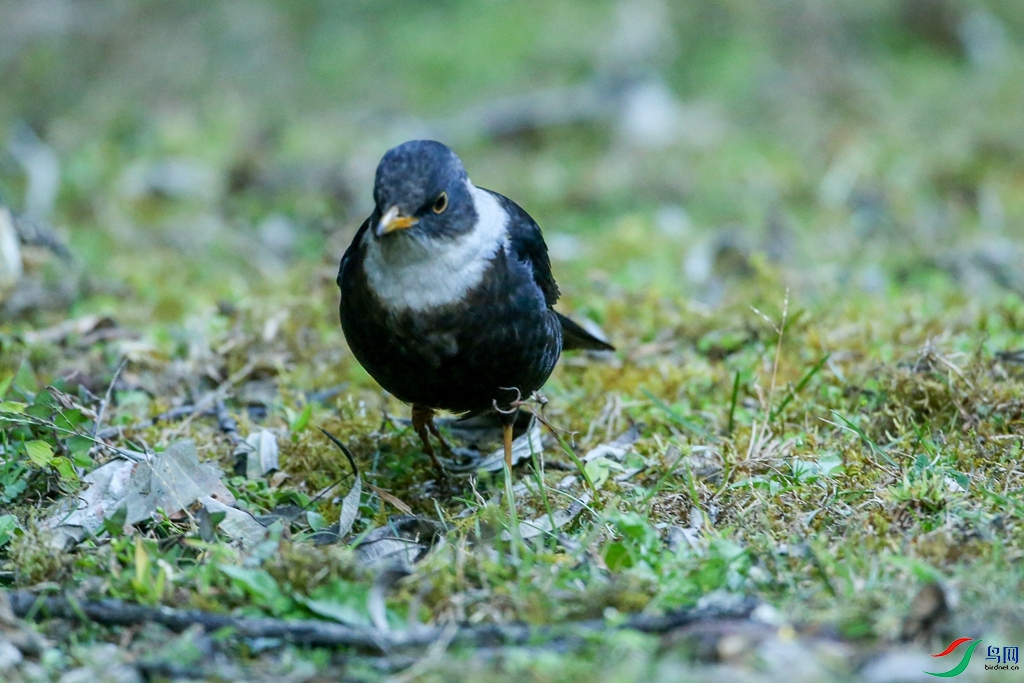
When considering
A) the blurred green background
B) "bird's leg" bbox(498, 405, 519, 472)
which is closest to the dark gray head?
"bird's leg" bbox(498, 405, 519, 472)

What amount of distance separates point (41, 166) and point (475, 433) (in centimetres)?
585

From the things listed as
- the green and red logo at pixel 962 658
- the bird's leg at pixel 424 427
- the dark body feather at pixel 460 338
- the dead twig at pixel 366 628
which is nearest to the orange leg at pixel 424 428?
the bird's leg at pixel 424 427

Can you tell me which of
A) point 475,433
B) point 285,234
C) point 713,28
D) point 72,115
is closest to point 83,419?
point 475,433

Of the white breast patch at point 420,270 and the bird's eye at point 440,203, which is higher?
the bird's eye at point 440,203

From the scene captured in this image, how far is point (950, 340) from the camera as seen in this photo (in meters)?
5.32

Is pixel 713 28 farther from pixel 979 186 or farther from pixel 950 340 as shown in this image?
pixel 950 340

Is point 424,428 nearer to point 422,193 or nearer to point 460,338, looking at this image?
point 460,338

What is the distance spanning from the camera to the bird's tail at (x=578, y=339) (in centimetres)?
497

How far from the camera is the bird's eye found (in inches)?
155

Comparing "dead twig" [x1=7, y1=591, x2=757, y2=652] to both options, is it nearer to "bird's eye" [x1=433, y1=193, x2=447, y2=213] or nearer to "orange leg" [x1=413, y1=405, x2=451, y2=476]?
"orange leg" [x1=413, y1=405, x2=451, y2=476]

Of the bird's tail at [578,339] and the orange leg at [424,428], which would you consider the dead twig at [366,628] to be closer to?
the orange leg at [424,428]

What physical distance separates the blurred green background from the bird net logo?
3.92 metres

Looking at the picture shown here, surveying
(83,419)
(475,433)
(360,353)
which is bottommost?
(475,433)

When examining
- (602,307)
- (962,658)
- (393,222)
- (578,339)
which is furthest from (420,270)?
(602,307)
